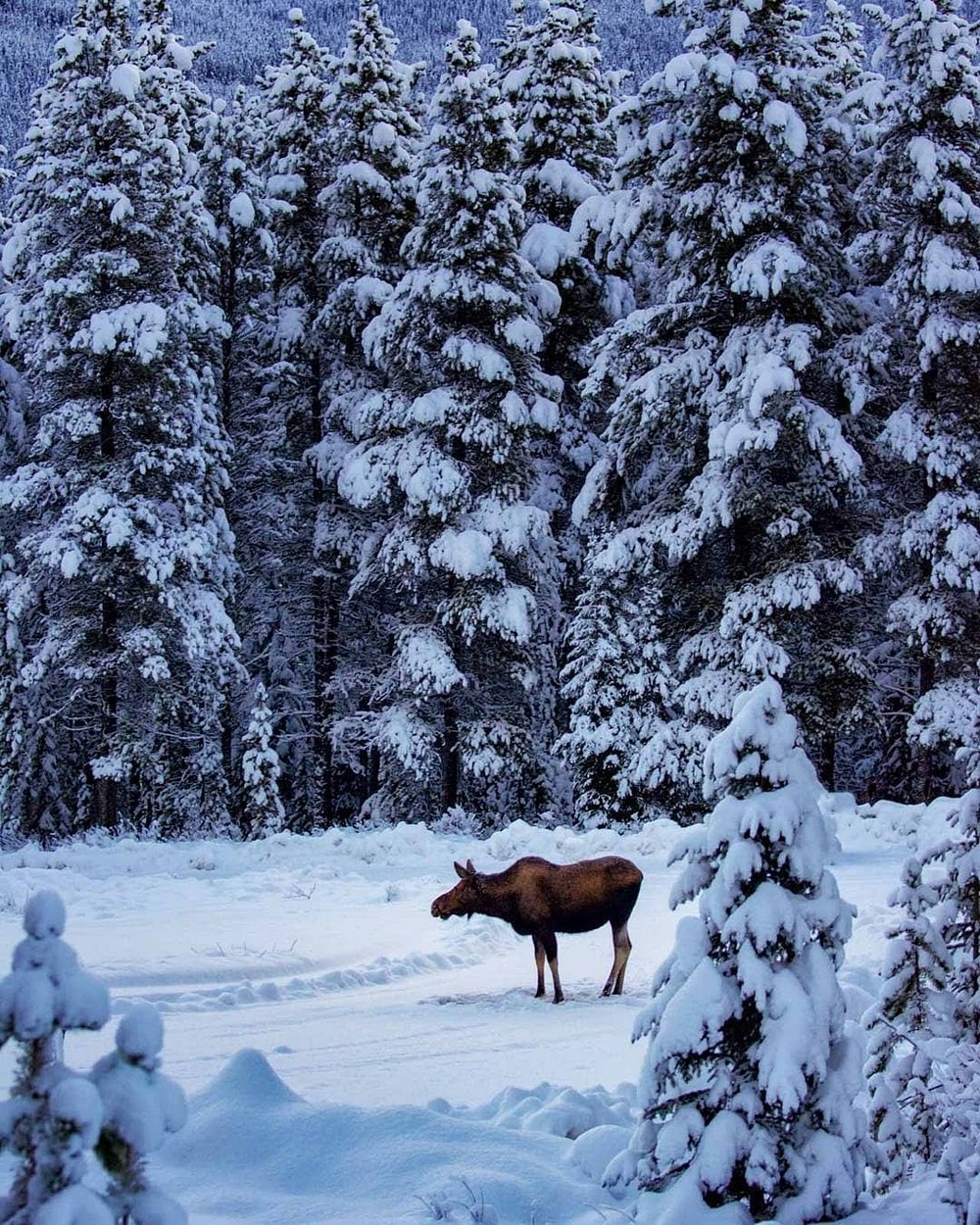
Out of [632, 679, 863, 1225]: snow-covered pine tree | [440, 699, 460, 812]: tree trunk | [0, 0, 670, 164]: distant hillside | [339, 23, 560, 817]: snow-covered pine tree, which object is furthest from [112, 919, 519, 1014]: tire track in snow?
[0, 0, 670, 164]: distant hillside

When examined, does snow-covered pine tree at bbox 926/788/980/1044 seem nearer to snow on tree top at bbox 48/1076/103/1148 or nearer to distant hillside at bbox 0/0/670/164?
snow on tree top at bbox 48/1076/103/1148

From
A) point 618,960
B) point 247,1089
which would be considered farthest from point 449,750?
point 247,1089

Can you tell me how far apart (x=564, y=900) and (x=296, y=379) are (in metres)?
20.9

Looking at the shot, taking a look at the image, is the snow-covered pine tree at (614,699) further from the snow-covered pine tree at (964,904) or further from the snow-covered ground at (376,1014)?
the snow-covered pine tree at (964,904)

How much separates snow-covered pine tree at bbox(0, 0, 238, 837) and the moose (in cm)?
1373

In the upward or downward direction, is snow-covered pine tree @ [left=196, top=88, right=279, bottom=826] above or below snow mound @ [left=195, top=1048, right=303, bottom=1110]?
above

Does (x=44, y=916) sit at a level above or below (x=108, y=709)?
below

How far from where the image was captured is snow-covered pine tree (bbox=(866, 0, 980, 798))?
1905 centimetres

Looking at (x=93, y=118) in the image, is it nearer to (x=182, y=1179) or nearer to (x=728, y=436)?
(x=728, y=436)

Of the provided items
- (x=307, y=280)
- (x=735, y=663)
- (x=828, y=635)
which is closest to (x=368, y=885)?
(x=735, y=663)

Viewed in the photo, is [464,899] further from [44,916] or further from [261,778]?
[261,778]

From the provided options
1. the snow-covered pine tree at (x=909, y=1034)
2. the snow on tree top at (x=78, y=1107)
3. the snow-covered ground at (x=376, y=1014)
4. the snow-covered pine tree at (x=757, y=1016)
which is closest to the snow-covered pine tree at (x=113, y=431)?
the snow-covered ground at (x=376, y=1014)

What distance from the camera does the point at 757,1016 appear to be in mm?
4492

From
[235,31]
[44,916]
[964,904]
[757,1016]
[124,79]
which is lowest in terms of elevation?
[757,1016]
